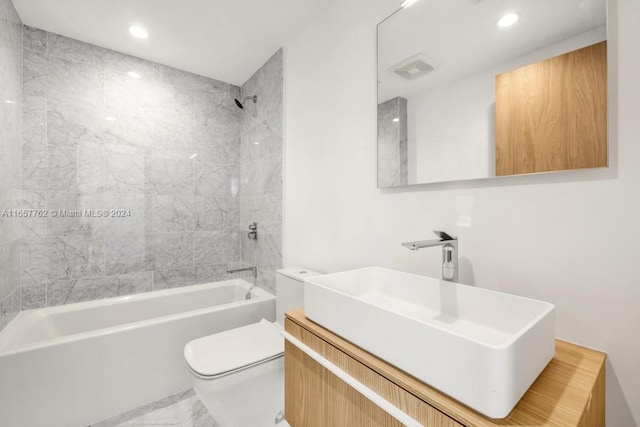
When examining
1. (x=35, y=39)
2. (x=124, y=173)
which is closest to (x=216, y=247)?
(x=124, y=173)

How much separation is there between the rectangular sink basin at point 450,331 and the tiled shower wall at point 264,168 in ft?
4.39

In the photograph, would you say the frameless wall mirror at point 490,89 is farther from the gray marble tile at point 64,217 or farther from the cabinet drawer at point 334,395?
the gray marble tile at point 64,217

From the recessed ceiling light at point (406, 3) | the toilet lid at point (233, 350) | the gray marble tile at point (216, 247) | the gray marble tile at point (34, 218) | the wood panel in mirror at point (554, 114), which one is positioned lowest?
the toilet lid at point (233, 350)

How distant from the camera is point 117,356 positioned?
1.69 meters

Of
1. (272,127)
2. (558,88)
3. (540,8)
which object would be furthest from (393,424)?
(272,127)

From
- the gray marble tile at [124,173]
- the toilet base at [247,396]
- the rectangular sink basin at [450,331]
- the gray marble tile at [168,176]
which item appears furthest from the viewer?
the gray marble tile at [168,176]

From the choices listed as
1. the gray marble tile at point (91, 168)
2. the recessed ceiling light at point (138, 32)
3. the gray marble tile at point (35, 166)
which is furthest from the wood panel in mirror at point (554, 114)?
the gray marble tile at point (35, 166)

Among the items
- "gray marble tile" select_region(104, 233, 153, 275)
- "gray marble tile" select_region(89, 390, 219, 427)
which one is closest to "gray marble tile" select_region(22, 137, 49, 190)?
"gray marble tile" select_region(104, 233, 153, 275)

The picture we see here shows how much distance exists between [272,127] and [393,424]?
2247 millimetres

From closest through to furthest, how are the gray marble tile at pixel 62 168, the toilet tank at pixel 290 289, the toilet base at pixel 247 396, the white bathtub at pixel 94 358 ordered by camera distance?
the toilet base at pixel 247 396 < the white bathtub at pixel 94 358 < the toilet tank at pixel 290 289 < the gray marble tile at pixel 62 168

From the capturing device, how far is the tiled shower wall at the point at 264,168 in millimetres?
2369

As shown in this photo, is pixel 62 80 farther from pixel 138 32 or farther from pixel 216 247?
pixel 216 247

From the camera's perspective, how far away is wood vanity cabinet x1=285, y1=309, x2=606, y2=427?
587 mm

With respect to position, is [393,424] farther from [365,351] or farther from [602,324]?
[602,324]
